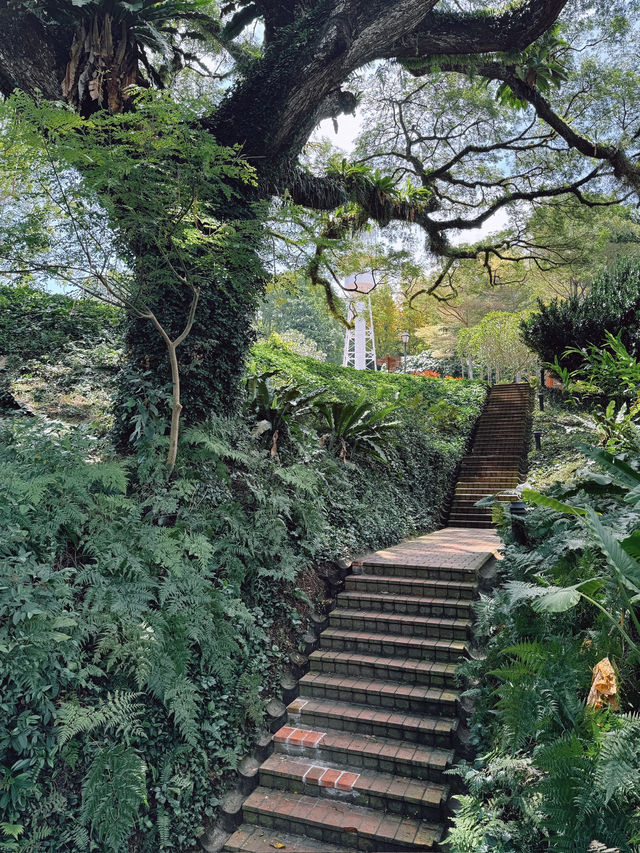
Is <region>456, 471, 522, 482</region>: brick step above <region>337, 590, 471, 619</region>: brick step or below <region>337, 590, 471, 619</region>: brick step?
above

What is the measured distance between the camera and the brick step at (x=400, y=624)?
4.41m

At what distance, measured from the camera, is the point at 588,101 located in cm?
927

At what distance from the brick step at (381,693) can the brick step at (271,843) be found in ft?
3.25

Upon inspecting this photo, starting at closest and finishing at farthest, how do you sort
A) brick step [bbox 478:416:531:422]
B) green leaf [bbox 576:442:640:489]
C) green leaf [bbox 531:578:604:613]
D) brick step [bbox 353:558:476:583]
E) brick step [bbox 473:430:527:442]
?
green leaf [bbox 531:578:604:613] → green leaf [bbox 576:442:640:489] → brick step [bbox 353:558:476:583] → brick step [bbox 473:430:527:442] → brick step [bbox 478:416:531:422]

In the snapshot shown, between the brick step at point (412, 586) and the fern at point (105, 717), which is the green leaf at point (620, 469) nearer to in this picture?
the brick step at point (412, 586)

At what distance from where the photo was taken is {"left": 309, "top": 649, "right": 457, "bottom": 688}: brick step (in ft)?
13.2

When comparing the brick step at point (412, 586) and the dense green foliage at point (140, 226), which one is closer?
the dense green foliage at point (140, 226)

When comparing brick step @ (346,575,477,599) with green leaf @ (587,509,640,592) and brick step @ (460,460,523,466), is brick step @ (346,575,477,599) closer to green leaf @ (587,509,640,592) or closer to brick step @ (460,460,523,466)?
green leaf @ (587,509,640,592)

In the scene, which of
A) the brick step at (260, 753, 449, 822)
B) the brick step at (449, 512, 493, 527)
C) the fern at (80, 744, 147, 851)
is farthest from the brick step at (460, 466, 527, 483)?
the fern at (80, 744, 147, 851)

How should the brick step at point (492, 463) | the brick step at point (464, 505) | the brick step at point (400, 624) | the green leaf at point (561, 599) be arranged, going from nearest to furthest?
the green leaf at point (561, 599)
the brick step at point (400, 624)
the brick step at point (464, 505)
the brick step at point (492, 463)

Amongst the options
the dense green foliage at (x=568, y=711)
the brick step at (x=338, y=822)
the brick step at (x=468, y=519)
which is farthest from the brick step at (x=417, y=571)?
the brick step at (x=468, y=519)

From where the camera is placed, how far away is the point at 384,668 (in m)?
4.22

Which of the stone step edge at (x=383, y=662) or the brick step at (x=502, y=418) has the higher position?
the brick step at (x=502, y=418)

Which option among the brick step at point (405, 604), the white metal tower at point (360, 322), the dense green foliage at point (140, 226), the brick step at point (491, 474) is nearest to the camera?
the dense green foliage at point (140, 226)
